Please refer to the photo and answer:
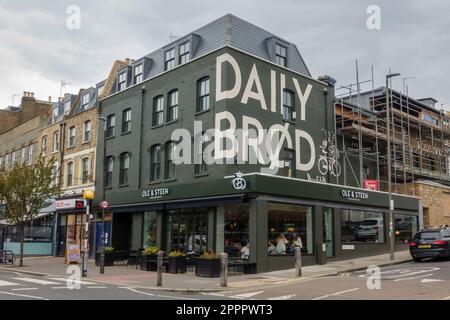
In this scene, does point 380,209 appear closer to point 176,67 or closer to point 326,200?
point 326,200

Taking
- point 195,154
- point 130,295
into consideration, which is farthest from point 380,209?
point 130,295

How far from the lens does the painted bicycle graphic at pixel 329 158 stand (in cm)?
2839

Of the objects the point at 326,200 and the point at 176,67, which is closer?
the point at 326,200

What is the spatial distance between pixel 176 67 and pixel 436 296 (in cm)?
1819

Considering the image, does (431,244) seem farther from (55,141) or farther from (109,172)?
(55,141)

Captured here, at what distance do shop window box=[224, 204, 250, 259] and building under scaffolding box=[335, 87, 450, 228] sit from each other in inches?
400

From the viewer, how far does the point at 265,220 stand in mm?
21484

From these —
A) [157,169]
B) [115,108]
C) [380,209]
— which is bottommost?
[380,209]

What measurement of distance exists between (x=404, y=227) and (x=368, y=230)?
13.5ft

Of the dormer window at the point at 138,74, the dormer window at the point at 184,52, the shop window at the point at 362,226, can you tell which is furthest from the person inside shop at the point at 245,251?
the dormer window at the point at 138,74

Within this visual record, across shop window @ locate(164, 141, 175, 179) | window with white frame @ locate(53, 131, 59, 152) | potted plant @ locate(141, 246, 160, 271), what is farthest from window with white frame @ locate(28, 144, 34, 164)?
potted plant @ locate(141, 246, 160, 271)

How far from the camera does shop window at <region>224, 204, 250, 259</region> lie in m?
21.8

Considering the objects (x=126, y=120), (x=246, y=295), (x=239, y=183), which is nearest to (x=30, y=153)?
(x=126, y=120)

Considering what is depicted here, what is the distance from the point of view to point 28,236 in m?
35.8
